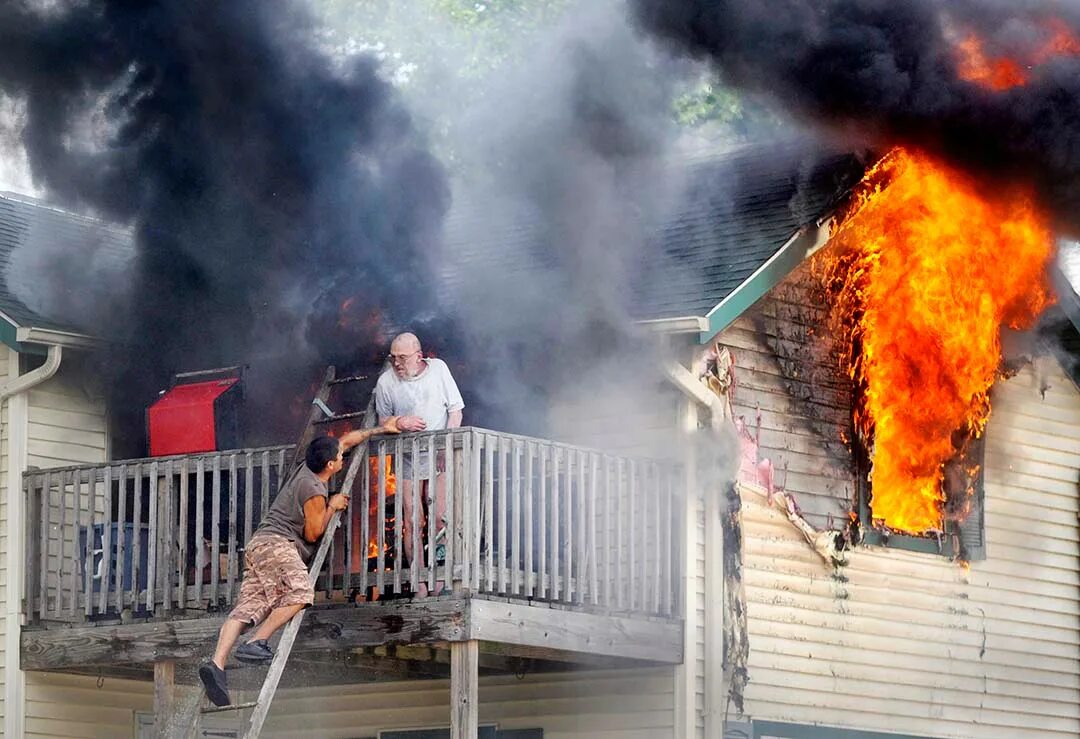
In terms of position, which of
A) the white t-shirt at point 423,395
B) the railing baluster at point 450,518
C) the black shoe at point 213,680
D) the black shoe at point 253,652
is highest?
the white t-shirt at point 423,395

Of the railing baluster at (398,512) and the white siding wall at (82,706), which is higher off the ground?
the railing baluster at (398,512)

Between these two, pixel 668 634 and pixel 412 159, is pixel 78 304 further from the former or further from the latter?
pixel 668 634

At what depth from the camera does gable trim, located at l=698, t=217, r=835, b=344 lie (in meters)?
15.2

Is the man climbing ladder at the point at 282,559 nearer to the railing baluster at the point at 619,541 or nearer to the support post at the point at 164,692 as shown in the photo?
the support post at the point at 164,692

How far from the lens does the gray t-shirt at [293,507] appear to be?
13.6 m

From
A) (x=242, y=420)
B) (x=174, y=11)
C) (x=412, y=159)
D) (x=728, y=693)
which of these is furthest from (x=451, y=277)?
(x=728, y=693)

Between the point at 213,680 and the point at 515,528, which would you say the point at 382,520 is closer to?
the point at 515,528

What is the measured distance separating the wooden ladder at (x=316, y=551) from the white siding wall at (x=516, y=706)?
8.02 feet

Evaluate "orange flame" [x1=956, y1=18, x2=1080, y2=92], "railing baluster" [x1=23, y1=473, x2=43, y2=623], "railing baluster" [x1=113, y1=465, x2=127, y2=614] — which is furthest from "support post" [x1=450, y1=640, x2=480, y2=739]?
"orange flame" [x1=956, y1=18, x2=1080, y2=92]

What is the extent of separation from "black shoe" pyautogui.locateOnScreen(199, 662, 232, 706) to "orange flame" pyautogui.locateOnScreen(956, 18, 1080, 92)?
7699 millimetres

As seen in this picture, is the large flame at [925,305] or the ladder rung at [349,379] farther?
the large flame at [925,305]

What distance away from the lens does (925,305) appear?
16969 millimetres

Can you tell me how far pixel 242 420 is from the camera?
53.7 feet

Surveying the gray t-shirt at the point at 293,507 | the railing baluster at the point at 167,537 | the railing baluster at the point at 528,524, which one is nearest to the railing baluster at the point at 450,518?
the railing baluster at the point at 528,524
